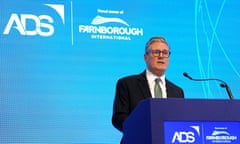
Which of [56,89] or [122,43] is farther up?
[122,43]

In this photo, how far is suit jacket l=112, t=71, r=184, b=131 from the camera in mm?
2768

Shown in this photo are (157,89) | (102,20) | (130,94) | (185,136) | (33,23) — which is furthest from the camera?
(102,20)

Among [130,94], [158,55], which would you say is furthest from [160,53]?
[130,94]

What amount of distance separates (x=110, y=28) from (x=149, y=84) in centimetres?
110

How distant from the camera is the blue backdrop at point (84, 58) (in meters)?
3.76

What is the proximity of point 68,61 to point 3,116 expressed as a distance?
0.68m

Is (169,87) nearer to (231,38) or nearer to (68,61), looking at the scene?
(68,61)

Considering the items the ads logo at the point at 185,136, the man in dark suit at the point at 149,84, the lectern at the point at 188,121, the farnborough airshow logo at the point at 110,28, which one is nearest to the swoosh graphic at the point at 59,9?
the farnborough airshow logo at the point at 110,28

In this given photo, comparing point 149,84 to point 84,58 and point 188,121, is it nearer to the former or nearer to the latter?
point 84,58

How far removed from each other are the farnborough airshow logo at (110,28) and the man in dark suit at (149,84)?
3.28ft

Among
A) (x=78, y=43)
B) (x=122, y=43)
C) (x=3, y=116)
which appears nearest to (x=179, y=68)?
(x=122, y=43)

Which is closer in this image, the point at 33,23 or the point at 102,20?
the point at 33,23

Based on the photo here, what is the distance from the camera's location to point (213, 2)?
4379mm

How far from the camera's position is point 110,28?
4020 millimetres
